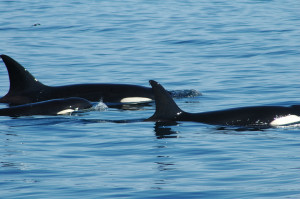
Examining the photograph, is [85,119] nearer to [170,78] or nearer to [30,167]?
[30,167]

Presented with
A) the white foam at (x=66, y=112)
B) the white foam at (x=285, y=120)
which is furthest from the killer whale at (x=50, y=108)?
the white foam at (x=285, y=120)

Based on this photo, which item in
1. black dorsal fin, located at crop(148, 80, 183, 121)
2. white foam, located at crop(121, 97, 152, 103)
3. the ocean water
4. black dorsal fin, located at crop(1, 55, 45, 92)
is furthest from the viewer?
white foam, located at crop(121, 97, 152, 103)

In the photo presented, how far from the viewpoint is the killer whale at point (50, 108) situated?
1378 cm

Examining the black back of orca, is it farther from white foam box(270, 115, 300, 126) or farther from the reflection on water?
white foam box(270, 115, 300, 126)

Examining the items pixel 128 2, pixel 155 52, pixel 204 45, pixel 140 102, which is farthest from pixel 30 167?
pixel 128 2

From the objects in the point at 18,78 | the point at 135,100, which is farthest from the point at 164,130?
the point at 18,78

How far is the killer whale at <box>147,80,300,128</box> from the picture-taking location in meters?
12.3

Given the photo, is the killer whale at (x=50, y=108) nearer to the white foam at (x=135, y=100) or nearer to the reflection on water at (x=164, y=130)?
the white foam at (x=135, y=100)

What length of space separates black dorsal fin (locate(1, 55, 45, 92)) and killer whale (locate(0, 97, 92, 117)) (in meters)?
1.54

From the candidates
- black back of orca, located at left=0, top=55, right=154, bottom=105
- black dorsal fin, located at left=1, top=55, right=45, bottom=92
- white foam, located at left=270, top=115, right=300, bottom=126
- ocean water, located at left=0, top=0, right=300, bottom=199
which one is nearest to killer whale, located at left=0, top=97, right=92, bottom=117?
ocean water, located at left=0, top=0, right=300, bottom=199

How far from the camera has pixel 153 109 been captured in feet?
48.2

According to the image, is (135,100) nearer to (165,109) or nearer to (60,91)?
(60,91)

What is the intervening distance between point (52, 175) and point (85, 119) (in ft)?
13.3

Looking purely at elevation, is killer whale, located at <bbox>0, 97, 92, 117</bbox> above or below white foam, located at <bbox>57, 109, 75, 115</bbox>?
above
